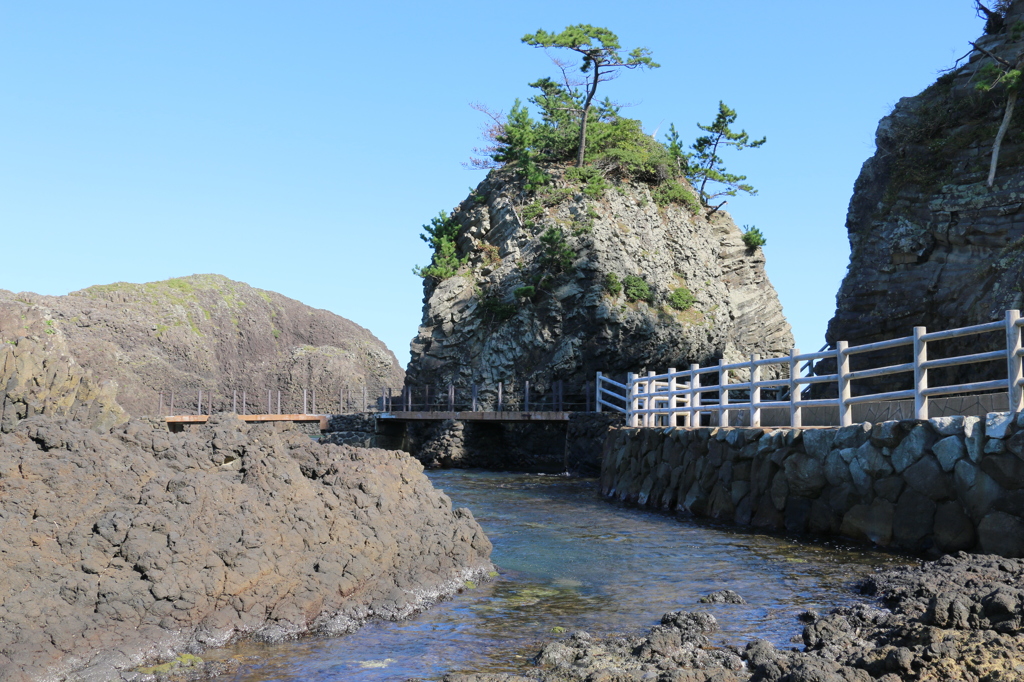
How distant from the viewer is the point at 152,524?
576 centimetres

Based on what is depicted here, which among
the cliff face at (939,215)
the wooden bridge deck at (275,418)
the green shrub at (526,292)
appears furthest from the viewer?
the wooden bridge deck at (275,418)

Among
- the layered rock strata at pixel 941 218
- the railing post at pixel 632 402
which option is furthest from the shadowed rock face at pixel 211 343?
the layered rock strata at pixel 941 218

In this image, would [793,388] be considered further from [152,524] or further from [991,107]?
[991,107]

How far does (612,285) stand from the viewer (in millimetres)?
31672

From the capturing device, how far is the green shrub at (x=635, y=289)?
105 feet

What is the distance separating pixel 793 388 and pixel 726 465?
1.76 metres

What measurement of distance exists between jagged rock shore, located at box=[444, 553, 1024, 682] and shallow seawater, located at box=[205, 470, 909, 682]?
11.5 inches

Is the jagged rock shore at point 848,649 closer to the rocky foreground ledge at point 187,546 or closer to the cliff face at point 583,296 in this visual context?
the rocky foreground ledge at point 187,546

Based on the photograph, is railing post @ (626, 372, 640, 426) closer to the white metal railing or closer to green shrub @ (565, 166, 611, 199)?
the white metal railing

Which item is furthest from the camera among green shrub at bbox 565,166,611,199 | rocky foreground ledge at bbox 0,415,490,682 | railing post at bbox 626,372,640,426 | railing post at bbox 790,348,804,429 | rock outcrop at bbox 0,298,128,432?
green shrub at bbox 565,166,611,199

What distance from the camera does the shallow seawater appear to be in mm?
5281

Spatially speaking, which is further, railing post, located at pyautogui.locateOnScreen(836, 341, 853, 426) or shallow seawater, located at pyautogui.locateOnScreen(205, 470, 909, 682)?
railing post, located at pyautogui.locateOnScreen(836, 341, 853, 426)

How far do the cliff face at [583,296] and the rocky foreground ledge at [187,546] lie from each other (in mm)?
24127

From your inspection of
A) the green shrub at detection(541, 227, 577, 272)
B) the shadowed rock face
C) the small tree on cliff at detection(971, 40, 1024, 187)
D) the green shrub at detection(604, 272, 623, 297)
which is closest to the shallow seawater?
the small tree on cliff at detection(971, 40, 1024, 187)
